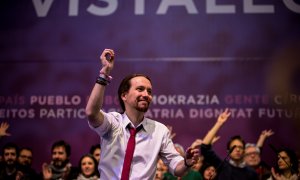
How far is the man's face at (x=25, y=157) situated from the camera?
15.9ft

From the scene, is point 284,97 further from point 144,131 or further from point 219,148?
point 144,131

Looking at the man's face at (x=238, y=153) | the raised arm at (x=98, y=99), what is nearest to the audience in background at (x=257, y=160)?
the man's face at (x=238, y=153)

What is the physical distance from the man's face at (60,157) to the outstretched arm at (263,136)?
2.18 m

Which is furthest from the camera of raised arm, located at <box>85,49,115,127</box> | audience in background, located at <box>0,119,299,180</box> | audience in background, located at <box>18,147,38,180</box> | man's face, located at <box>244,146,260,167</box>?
man's face, located at <box>244,146,260,167</box>

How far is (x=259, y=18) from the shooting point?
5.39 metres

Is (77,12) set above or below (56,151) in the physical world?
above

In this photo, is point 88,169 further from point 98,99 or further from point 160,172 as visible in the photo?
point 98,99

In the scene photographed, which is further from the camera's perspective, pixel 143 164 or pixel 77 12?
pixel 77 12

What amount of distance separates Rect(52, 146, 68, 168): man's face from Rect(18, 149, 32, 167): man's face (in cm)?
43

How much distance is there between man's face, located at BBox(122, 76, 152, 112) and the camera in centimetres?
216

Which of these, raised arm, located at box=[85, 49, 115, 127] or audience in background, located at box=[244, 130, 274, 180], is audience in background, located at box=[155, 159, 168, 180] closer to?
audience in background, located at box=[244, 130, 274, 180]

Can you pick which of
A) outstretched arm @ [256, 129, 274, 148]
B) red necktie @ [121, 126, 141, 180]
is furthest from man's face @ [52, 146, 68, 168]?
red necktie @ [121, 126, 141, 180]

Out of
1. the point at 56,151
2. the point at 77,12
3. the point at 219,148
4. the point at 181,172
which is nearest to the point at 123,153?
the point at 181,172

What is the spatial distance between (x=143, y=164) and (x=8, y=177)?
2.78 metres
